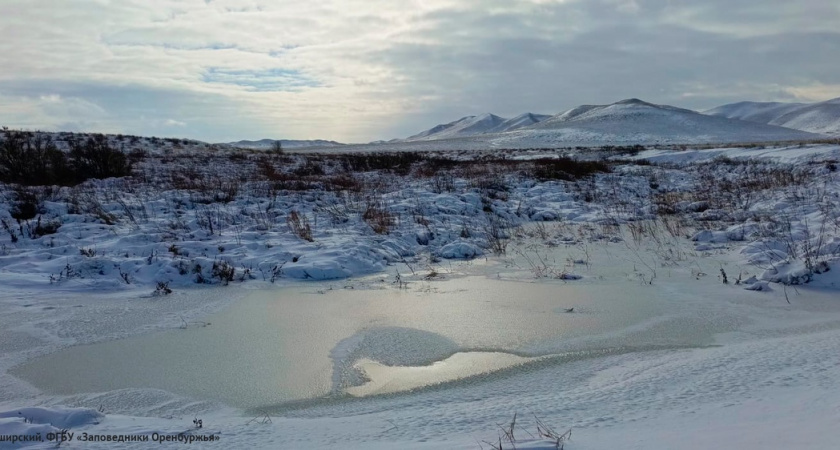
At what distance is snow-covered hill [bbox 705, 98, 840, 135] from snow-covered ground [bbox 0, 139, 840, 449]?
116614 millimetres

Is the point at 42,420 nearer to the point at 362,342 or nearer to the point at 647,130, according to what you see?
the point at 362,342

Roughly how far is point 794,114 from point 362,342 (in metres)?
167

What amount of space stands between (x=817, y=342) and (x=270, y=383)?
13.3ft

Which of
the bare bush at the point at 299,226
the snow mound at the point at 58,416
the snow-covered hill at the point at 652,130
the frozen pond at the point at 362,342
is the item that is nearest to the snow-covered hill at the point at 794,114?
the snow-covered hill at the point at 652,130

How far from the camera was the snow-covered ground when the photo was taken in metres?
2.71

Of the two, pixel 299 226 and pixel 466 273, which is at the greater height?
pixel 299 226

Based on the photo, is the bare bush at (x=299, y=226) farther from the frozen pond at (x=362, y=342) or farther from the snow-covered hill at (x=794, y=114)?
the snow-covered hill at (x=794, y=114)

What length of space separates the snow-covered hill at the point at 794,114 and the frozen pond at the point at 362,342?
400 ft

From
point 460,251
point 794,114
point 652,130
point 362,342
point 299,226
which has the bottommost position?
point 362,342

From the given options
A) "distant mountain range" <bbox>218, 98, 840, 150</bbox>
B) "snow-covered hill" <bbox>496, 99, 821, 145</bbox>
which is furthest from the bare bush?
"snow-covered hill" <bbox>496, 99, 821, 145</bbox>

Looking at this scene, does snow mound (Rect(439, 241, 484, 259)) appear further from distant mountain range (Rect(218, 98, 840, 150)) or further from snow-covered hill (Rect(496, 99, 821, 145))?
snow-covered hill (Rect(496, 99, 821, 145))

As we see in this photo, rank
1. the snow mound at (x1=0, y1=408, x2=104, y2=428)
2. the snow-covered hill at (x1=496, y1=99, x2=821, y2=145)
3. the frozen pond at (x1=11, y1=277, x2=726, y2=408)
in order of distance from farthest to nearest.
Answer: the snow-covered hill at (x1=496, y1=99, x2=821, y2=145)
the frozen pond at (x1=11, y1=277, x2=726, y2=408)
the snow mound at (x1=0, y1=408, x2=104, y2=428)

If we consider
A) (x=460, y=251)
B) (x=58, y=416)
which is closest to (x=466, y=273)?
(x=460, y=251)

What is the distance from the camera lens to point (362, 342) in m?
4.59
